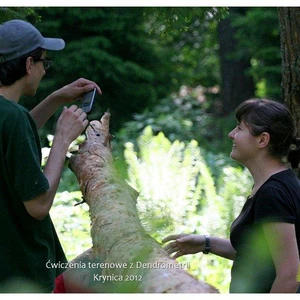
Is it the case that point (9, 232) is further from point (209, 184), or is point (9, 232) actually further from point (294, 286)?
point (209, 184)

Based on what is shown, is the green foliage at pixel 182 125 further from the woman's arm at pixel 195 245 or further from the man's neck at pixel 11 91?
the man's neck at pixel 11 91

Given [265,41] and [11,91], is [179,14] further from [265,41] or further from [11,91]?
[265,41]

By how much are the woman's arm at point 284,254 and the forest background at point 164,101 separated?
66.4 inches

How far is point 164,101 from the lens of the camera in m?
10.8

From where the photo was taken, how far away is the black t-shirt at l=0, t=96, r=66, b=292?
87.4 inches

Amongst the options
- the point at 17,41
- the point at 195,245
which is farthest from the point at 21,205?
the point at 195,245

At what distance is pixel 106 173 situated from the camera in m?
3.01

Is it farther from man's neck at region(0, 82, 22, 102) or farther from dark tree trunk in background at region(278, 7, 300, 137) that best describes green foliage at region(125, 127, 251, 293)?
man's neck at region(0, 82, 22, 102)

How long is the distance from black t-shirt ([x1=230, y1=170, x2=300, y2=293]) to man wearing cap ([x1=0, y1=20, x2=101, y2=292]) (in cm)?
72

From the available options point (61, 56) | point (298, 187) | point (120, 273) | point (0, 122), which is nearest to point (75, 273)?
point (120, 273)

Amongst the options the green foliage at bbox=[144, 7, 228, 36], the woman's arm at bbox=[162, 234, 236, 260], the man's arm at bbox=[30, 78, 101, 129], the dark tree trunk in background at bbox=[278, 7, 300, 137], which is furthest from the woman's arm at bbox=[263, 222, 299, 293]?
the green foliage at bbox=[144, 7, 228, 36]

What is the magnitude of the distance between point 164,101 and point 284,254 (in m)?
8.70

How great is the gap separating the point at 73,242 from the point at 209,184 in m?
1.25

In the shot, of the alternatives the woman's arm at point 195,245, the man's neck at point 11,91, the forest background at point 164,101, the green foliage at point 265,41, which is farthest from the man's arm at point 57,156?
the green foliage at point 265,41
